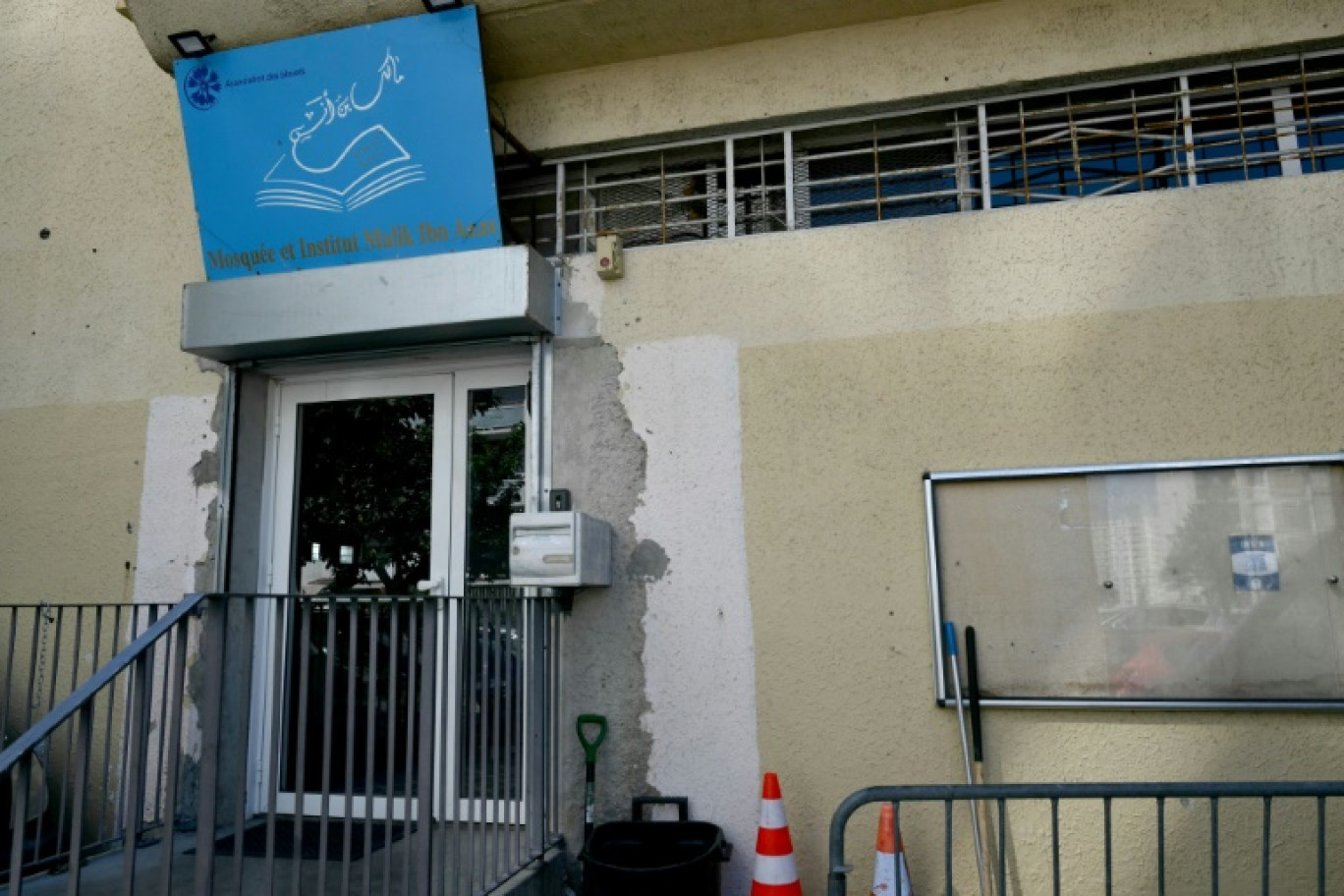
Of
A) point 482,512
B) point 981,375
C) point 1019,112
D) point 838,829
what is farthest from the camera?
point 482,512

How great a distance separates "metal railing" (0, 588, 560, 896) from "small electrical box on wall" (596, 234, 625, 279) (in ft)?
5.39

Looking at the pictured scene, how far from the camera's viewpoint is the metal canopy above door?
4.61m

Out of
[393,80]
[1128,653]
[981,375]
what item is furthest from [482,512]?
[1128,653]

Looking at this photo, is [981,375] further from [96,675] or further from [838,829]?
[96,675]

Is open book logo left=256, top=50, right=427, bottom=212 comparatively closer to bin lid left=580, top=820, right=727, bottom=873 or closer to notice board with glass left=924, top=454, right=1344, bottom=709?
notice board with glass left=924, top=454, right=1344, bottom=709

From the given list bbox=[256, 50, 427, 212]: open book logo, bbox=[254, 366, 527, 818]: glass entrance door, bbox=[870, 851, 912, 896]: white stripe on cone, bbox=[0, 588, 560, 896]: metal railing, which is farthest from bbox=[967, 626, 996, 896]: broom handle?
bbox=[256, 50, 427, 212]: open book logo

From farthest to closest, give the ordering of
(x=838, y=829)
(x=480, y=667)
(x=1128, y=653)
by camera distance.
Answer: (x=1128, y=653)
(x=480, y=667)
(x=838, y=829)

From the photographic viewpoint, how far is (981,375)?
4.36 meters

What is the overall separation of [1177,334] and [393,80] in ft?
12.7

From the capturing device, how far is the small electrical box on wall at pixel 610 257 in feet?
15.8

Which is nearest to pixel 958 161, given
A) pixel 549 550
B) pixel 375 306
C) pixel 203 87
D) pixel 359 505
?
pixel 549 550

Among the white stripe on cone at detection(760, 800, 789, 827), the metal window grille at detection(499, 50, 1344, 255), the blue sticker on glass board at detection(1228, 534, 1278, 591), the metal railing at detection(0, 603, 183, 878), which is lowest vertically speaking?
the white stripe on cone at detection(760, 800, 789, 827)

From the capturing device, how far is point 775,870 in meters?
3.99

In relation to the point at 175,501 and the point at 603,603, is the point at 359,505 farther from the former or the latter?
the point at 603,603
